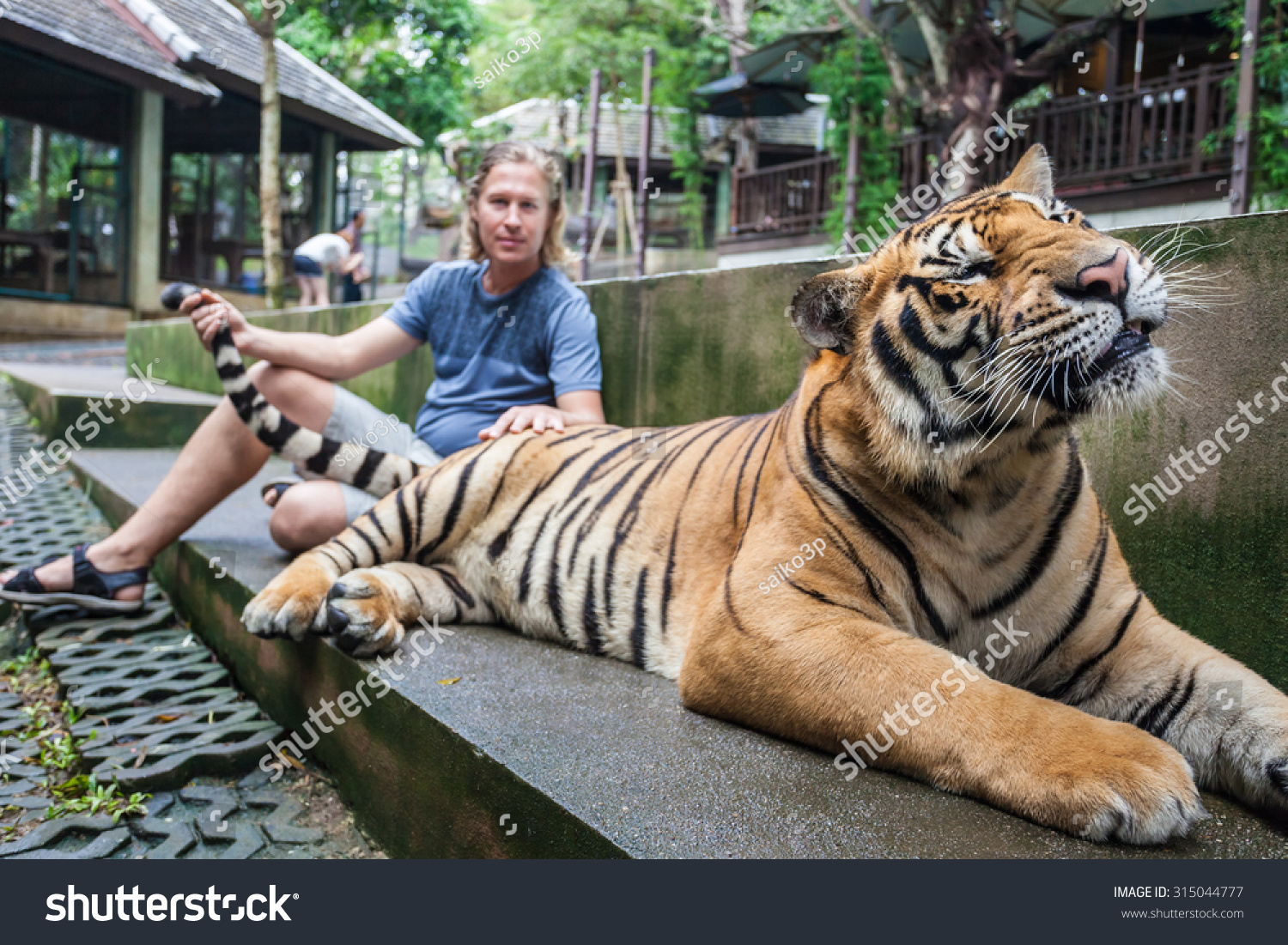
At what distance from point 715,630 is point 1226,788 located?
0.98 metres

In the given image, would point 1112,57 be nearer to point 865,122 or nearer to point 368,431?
point 865,122

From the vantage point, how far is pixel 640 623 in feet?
8.54

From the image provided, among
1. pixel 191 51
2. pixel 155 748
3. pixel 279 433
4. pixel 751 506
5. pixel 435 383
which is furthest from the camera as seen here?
pixel 191 51

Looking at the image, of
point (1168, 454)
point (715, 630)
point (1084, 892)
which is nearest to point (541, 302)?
point (715, 630)

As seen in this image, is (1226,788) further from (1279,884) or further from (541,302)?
(541,302)

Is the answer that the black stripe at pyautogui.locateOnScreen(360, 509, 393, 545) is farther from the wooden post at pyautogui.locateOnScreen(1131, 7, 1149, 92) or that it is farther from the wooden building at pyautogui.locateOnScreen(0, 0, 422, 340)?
the wooden building at pyautogui.locateOnScreen(0, 0, 422, 340)

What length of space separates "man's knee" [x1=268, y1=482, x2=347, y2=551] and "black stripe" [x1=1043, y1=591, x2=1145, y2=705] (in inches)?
95.9

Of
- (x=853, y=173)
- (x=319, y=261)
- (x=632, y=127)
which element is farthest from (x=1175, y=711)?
(x=632, y=127)

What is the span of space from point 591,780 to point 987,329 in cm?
109

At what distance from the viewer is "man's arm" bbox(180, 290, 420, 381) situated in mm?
3275

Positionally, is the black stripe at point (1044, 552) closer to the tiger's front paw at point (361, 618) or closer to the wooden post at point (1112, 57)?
the tiger's front paw at point (361, 618)

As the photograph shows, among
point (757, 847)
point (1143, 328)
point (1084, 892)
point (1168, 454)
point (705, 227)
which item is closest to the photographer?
point (1084, 892)

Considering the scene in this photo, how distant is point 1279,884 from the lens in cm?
147

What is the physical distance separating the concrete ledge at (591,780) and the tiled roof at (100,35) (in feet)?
38.7
